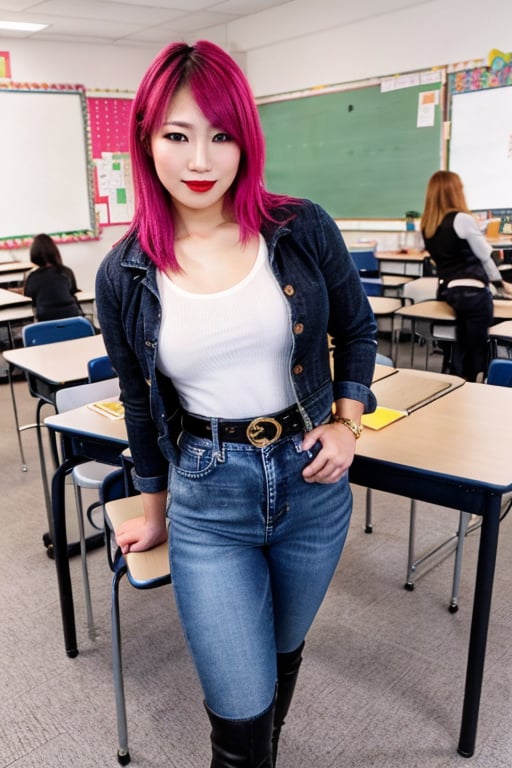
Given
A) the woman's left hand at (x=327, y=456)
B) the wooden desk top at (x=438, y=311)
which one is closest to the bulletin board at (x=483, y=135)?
the wooden desk top at (x=438, y=311)

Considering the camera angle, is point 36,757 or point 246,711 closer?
point 246,711

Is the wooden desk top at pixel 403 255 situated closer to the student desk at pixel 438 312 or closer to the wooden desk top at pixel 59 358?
the student desk at pixel 438 312

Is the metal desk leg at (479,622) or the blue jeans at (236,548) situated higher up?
the blue jeans at (236,548)

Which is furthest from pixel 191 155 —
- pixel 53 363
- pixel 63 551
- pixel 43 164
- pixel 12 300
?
pixel 43 164

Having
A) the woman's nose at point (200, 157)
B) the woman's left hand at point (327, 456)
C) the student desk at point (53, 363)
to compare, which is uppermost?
the woman's nose at point (200, 157)

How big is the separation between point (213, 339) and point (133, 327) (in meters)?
0.15

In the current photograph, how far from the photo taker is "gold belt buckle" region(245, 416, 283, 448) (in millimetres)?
1060

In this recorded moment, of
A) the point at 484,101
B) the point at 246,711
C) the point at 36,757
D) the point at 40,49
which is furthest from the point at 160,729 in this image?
the point at 40,49

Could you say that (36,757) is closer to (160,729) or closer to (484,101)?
(160,729)

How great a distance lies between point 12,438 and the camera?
4.05m

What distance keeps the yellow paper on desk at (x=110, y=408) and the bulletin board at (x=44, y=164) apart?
538cm

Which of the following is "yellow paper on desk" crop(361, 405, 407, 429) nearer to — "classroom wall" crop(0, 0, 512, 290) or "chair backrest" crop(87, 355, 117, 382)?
"chair backrest" crop(87, 355, 117, 382)

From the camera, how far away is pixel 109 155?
7.50 metres

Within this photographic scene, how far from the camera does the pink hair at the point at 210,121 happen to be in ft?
3.33
